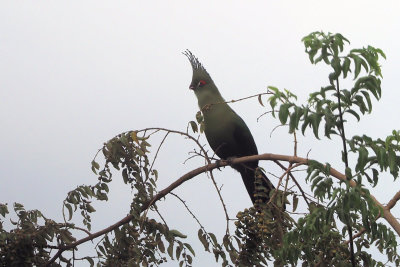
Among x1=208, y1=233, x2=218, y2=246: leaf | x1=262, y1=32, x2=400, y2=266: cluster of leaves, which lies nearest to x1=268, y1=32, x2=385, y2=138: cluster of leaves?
x1=262, y1=32, x2=400, y2=266: cluster of leaves

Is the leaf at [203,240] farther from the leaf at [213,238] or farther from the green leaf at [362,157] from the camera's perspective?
the green leaf at [362,157]

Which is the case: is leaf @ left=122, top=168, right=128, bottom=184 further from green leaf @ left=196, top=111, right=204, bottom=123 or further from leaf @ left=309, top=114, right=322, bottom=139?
leaf @ left=309, top=114, right=322, bottom=139

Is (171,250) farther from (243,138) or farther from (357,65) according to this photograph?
(357,65)

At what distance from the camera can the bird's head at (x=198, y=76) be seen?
5179mm

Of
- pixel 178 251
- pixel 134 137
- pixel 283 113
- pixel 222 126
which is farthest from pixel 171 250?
pixel 283 113

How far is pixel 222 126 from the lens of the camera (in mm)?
4965

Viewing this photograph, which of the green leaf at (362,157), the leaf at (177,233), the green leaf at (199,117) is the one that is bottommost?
the green leaf at (362,157)

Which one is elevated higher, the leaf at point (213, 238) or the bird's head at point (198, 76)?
the bird's head at point (198, 76)

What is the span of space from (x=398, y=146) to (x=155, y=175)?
1.85m

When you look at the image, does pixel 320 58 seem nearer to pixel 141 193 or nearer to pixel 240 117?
pixel 141 193

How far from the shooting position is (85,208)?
4.45 metres

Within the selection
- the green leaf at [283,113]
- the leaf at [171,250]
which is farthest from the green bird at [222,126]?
the green leaf at [283,113]

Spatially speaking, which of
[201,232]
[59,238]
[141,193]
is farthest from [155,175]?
[59,238]

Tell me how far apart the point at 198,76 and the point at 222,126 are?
51cm
